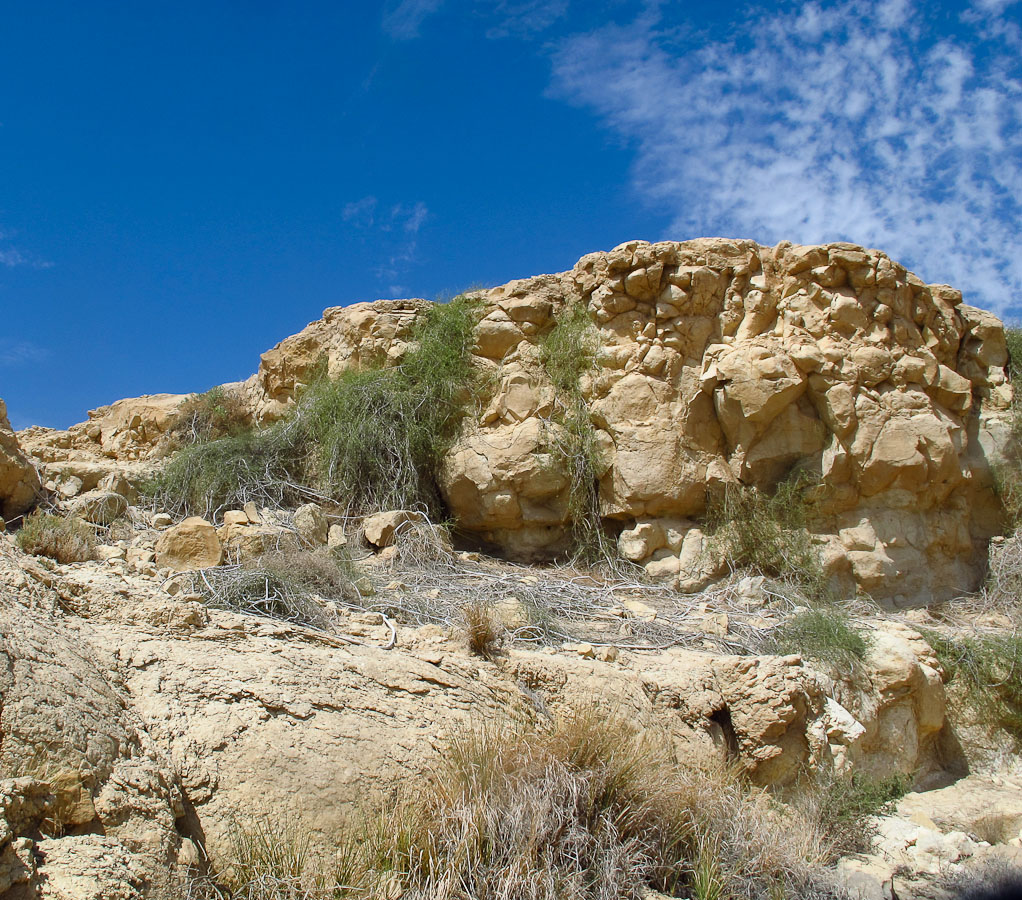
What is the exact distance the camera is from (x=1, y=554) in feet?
13.7

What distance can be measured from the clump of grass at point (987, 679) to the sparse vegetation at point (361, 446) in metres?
5.13

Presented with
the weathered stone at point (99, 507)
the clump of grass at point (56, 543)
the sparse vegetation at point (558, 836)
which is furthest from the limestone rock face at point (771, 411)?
the sparse vegetation at point (558, 836)

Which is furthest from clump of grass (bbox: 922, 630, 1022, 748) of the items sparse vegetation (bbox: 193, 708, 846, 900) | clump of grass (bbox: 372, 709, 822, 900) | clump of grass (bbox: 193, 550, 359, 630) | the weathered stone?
the weathered stone

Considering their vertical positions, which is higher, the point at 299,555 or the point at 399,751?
the point at 299,555

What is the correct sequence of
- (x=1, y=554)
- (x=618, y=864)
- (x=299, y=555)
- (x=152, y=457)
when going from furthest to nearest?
(x=152, y=457), (x=299, y=555), (x=1, y=554), (x=618, y=864)

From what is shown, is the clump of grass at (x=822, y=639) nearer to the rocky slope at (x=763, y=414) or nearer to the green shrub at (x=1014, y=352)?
the rocky slope at (x=763, y=414)

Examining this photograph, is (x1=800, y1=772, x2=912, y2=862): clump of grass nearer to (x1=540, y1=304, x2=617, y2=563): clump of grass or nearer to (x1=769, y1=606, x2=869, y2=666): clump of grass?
(x1=769, y1=606, x2=869, y2=666): clump of grass

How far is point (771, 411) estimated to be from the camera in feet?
26.0

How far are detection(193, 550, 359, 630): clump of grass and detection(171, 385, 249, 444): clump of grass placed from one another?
5238mm

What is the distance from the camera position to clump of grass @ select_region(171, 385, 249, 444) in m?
10.4

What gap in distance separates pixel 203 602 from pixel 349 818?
2046 mm

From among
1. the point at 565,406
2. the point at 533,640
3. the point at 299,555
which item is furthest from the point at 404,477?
the point at 533,640

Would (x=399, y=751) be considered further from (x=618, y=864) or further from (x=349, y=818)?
(x=618, y=864)

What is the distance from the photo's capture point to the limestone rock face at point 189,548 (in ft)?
18.3
